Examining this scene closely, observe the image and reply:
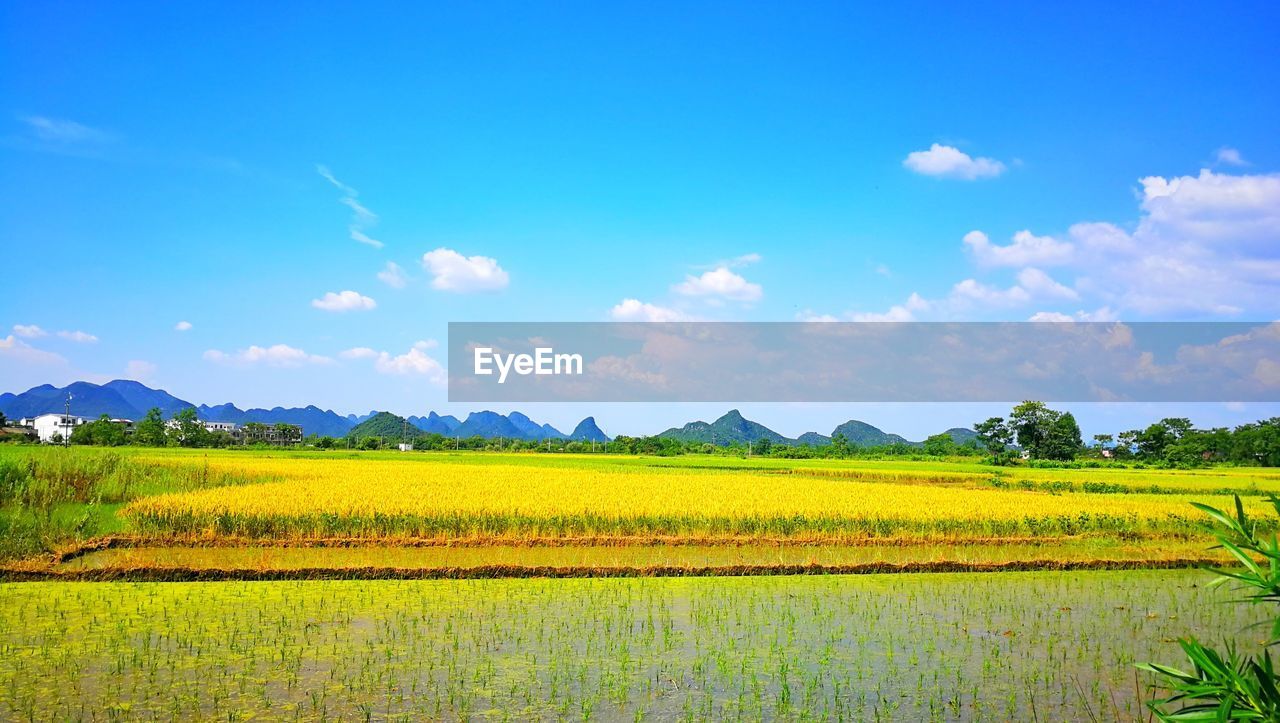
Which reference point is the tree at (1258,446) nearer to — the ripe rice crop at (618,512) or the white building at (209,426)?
the ripe rice crop at (618,512)

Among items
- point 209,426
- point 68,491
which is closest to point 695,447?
point 68,491

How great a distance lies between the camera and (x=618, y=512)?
1503cm

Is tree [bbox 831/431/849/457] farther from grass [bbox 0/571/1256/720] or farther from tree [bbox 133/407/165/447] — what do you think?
grass [bbox 0/571/1256/720]

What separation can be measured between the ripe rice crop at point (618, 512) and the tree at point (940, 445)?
57737 millimetres

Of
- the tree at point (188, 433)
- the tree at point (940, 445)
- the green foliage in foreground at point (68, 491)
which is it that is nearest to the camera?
the green foliage in foreground at point (68, 491)

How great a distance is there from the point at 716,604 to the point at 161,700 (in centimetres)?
559

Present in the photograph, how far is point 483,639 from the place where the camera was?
744 cm

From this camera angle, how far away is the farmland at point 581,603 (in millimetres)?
5891

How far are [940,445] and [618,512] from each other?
7022cm

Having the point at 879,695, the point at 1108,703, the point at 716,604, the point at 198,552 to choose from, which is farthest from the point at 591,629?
the point at 198,552

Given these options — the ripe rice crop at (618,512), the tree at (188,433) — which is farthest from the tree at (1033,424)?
the tree at (188,433)

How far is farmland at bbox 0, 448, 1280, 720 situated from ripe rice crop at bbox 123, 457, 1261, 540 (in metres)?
0.06

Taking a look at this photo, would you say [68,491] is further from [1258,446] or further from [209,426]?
[209,426]

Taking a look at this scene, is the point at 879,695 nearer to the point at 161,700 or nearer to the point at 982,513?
the point at 161,700
